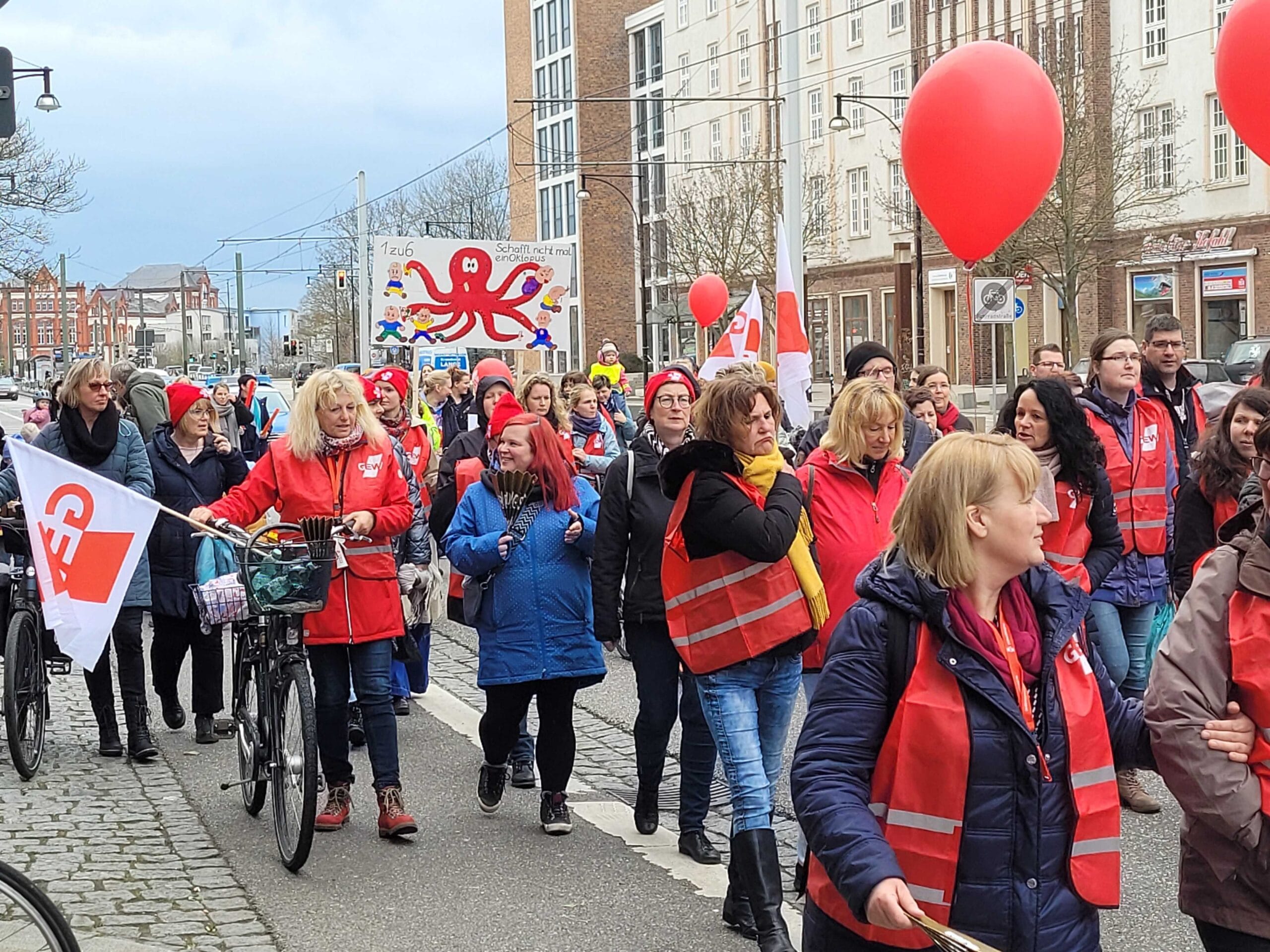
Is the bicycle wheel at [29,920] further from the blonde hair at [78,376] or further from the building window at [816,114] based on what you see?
the building window at [816,114]

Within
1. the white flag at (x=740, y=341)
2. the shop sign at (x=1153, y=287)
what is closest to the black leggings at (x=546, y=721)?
the white flag at (x=740, y=341)

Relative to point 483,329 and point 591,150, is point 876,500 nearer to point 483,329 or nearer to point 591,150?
point 483,329

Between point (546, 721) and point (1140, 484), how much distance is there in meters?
2.83

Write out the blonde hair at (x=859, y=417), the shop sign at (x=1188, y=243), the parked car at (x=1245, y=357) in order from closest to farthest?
the blonde hair at (x=859, y=417)
the parked car at (x=1245, y=357)
the shop sign at (x=1188, y=243)

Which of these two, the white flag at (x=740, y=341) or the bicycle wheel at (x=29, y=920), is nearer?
the bicycle wheel at (x=29, y=920)

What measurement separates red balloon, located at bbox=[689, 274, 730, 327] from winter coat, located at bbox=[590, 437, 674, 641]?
1528cm

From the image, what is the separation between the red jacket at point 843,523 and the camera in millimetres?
5738

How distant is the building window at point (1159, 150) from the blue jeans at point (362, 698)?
3731 centimetres

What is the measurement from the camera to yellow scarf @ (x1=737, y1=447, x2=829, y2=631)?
17.3ft

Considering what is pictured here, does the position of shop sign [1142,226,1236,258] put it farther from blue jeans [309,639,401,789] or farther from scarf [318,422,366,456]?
blue jeans [309,639,401,789]

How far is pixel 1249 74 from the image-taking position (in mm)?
7172

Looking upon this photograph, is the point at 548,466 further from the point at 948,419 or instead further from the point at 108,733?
the point at 948,419

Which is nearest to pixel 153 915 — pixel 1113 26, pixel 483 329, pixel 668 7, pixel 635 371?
pixel 483 329

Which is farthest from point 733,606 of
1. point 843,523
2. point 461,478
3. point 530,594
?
point 461,478
